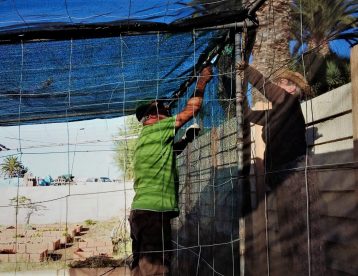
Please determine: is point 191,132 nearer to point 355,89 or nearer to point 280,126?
point 280,126

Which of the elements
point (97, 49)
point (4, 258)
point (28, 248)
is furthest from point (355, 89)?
point (28, 248)

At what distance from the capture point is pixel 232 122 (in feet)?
13.5

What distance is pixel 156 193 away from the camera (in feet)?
12.0

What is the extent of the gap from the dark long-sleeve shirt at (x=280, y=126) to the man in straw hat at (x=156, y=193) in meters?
0.75

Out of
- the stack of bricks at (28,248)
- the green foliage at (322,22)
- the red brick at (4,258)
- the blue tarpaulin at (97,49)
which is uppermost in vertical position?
the blue tarpaulin at (97,49)

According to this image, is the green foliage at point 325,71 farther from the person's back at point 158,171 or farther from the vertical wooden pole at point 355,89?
the person's back at point 158,171

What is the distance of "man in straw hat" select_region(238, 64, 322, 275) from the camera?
7.90 ft

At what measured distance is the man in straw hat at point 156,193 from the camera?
144 inches

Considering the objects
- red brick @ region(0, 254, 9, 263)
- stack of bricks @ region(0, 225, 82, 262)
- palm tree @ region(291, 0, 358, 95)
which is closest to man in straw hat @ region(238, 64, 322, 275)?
palm tree @ region(291, 0, 358, 95)

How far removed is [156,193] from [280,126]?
1.22m

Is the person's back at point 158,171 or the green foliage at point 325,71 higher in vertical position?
the green foliage at point 325,71

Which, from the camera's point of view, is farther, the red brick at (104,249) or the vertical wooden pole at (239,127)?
the red brick at (104,249)

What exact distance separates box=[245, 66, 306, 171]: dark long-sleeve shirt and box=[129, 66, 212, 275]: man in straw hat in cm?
75

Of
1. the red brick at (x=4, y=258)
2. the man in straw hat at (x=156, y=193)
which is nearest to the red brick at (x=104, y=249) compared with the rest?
the red brick at (x=4, y=258)
